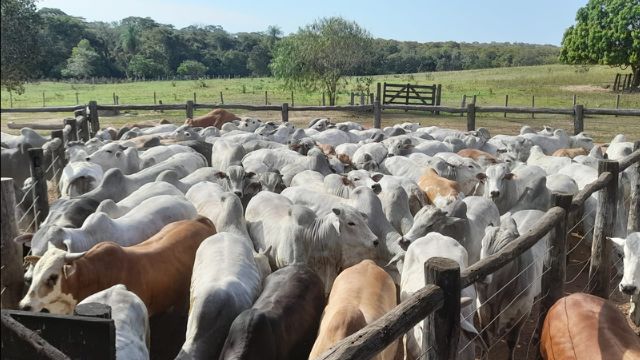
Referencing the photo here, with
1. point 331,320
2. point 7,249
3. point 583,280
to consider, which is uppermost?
point 7,249

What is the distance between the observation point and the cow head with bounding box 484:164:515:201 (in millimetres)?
8773

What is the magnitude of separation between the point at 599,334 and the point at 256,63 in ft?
262

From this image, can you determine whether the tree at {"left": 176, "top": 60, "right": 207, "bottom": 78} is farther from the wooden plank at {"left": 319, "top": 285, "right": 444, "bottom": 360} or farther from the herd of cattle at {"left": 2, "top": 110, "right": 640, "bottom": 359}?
the wooden plank at {"left": 319, "top": 285, "right": 444, "bottom": 360}

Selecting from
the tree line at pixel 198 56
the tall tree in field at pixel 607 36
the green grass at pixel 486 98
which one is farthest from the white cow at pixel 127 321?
the tree line at pixel 198 56

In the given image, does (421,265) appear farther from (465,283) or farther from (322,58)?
(322,58)

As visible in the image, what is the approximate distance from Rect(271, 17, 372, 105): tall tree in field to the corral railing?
2280 centimetres

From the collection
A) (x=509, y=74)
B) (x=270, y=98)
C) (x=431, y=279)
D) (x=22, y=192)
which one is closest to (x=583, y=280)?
(x=431, y=279)

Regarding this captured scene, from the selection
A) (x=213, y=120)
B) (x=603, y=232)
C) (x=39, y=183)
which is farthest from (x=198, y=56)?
(x=603, y=232)

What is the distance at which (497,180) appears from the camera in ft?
29.1

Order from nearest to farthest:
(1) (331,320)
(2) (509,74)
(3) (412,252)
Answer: (1) (331,320), (3) (412,252), (2) (509,74)

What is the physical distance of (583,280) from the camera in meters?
7.84

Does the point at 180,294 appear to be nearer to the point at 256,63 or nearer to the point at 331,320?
the point at 331,320

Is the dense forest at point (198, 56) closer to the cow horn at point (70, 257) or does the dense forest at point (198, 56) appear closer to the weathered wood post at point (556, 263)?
the cow horn at point (70, 257)

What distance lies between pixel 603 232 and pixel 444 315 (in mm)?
3900
